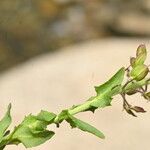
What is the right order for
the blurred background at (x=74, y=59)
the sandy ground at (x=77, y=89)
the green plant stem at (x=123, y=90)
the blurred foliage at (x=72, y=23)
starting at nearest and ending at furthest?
1. the green plant stem at (x=123, y=90)
2. the sandy ground at (x=77, y=89)
3. the blurred background at (x=74, y=59)
4. the blurred foliage at (x=72, y=23)

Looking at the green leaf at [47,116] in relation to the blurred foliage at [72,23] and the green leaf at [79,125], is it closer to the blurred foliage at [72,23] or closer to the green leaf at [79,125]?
the green leaf at [79,125]

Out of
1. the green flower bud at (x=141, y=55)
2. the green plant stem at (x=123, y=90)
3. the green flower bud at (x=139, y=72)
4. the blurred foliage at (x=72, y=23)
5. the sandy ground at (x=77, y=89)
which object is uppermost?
the blurred foliage at (x=72, y=23)

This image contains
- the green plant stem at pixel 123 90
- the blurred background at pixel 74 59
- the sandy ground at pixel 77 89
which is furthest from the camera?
the blurred background at pixel 74 59

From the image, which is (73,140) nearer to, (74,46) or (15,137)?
(74,46)

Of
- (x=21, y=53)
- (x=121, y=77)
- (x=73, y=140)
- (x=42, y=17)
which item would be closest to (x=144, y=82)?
(x=121, y=77)

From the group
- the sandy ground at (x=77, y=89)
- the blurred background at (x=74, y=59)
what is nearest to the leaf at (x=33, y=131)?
the blurred background at (x=74, y=59)

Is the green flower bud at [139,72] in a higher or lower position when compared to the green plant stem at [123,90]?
higher

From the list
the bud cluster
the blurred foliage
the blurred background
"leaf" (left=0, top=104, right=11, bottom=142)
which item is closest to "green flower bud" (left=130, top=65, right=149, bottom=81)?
the bud cluster

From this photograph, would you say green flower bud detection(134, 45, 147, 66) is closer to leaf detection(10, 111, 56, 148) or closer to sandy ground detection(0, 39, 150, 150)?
leaf detection(10, 111, 56, 148)

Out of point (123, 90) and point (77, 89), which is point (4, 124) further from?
point (77, 89)

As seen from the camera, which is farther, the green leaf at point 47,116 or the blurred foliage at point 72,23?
the blurred foliage at point 72,23
